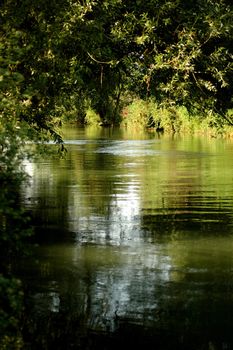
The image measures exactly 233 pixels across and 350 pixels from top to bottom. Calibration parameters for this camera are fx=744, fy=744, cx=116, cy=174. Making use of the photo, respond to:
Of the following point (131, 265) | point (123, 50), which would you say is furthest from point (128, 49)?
point (131, 265)

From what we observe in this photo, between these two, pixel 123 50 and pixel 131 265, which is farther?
pixel 123 50

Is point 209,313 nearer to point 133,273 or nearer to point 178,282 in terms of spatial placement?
point 178,282

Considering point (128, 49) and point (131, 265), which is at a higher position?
point (128, 49)

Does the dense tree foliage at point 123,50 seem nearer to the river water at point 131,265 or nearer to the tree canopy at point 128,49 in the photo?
the tree canopy at point 128,49

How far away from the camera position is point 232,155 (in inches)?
1829

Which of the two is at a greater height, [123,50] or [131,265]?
[123,50]

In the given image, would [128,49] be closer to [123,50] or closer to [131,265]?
[123,50]

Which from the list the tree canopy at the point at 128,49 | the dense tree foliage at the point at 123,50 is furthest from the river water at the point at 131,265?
the tree canopy at the point at 128,49

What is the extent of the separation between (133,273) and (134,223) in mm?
6271

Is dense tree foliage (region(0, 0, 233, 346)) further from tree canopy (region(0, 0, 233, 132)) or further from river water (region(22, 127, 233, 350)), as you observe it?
river water (region(22, 127, 233, 350))

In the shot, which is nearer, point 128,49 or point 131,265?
point 131,265

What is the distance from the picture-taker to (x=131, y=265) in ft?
50.1

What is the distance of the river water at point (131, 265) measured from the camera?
11.0 metres

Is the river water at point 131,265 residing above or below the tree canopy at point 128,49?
below
